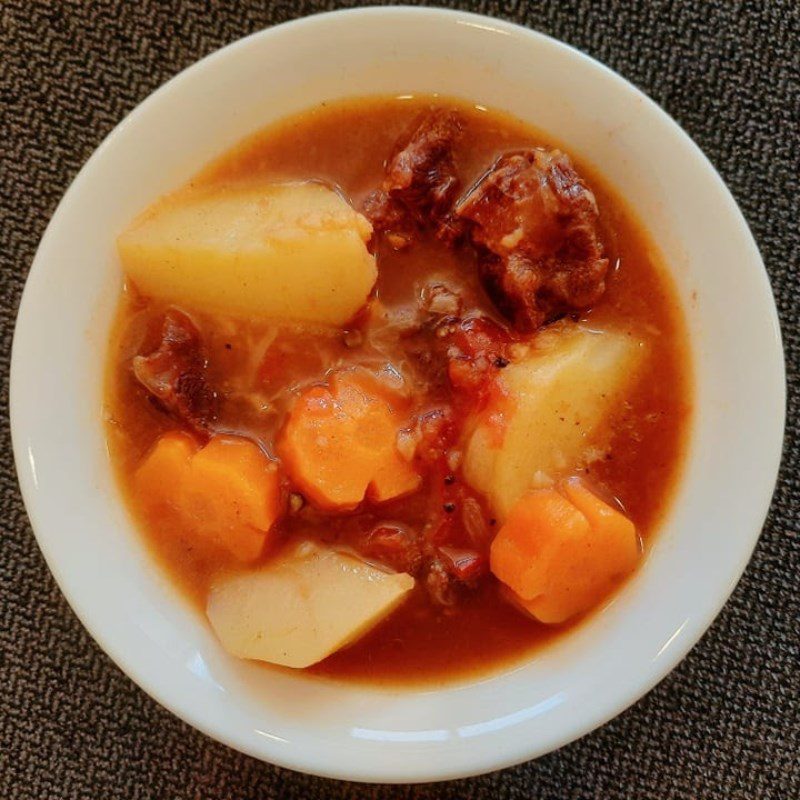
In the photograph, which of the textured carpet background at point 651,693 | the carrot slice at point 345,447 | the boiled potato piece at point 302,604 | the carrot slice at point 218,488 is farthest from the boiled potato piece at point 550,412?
the textured carpet background at point 651,693

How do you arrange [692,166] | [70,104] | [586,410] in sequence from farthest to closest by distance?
[70,104] < [586,410] < [692,166]

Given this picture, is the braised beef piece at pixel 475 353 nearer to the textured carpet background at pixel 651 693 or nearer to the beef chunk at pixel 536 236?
the beef chunk at pixel 536 236

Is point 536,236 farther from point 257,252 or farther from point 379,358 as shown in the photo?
point 257,252

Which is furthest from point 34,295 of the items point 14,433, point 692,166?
point 692,166

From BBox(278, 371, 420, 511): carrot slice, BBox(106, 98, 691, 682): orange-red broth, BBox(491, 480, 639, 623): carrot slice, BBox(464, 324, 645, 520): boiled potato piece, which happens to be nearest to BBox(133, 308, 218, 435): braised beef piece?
BBox(106, 98, 691, 682): orange-red broth

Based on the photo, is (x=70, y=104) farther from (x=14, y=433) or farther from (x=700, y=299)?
(x=700, y=299)
